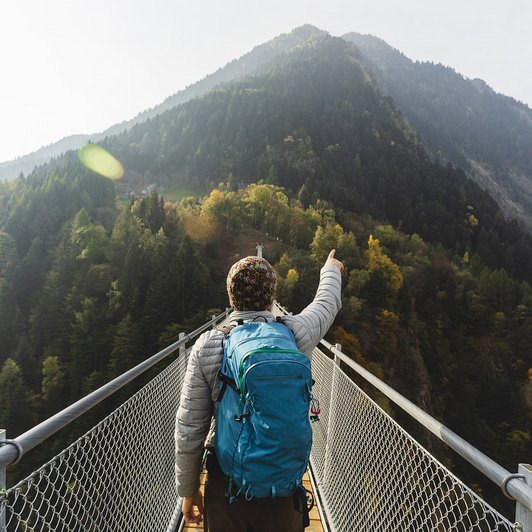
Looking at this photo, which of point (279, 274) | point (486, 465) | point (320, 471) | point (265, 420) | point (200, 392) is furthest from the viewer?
→ point (279, 274)

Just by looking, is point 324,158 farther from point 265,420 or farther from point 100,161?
point 265,420

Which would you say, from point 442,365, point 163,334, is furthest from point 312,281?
point 442,365

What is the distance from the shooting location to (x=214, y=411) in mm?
1386

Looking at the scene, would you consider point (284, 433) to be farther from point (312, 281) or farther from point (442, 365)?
point (442, 365)

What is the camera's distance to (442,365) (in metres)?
47.4

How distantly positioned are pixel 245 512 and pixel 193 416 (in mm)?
348

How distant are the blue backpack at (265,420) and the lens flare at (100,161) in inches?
2784

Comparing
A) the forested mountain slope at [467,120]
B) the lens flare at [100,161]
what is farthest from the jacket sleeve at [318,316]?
the forested mountain slope at [467,120]

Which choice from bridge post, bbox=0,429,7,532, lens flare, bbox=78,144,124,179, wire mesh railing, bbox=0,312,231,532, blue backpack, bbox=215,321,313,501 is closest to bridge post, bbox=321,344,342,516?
wire mesh railing, bbox=0,312,231,532

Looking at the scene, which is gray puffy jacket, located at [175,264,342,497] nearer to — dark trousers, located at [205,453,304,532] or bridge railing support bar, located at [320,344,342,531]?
dark trousers, located at [205,453,304,532]

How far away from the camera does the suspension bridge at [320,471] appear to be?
102cm

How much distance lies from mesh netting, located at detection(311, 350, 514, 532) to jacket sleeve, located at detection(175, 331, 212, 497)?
2.67 ft

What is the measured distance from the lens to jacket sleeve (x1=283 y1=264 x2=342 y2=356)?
4.71 feet

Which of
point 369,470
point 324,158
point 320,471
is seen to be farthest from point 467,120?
point 369,470
